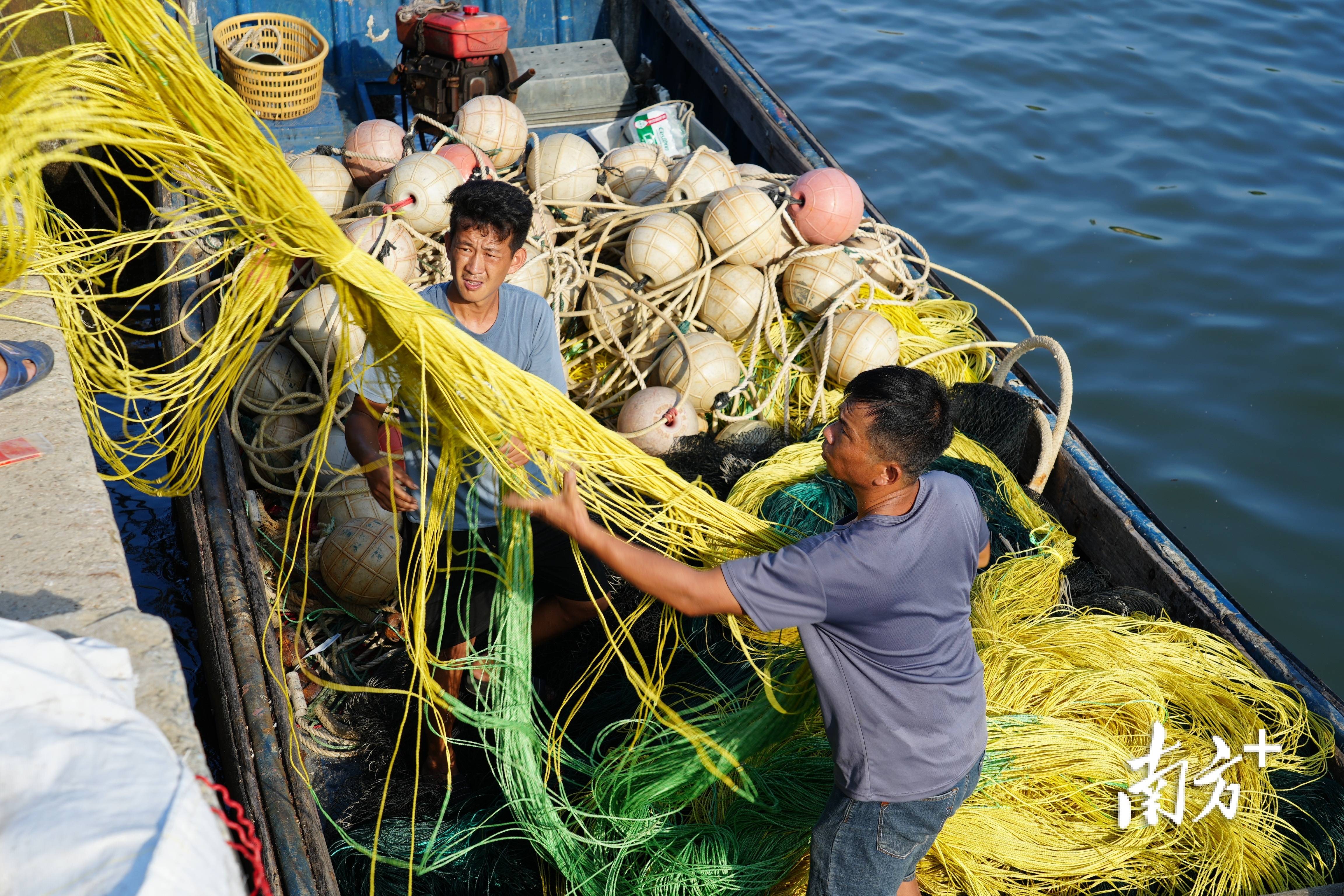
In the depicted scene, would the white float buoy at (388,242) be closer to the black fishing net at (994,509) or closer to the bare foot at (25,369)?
the bare foot at (25,369)

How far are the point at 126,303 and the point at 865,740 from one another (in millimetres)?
5026

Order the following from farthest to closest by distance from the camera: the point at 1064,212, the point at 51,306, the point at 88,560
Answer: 1. the point at 1064,212
2. the point at 51,306
3. the point at 88,560

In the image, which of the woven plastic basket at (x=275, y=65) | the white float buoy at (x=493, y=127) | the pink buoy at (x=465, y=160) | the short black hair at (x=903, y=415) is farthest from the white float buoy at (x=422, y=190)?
the short black hair at (x=903, y=415)

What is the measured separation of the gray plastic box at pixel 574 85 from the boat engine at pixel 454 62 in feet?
1.22

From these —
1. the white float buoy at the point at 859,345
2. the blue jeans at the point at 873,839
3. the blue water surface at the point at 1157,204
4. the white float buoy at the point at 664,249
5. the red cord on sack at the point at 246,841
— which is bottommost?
the blue water surface at the point at 1157,204

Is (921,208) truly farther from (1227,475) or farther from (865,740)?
(865,740)

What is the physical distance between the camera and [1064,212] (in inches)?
323

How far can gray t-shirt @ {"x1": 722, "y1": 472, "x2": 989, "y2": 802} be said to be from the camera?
6.52ft

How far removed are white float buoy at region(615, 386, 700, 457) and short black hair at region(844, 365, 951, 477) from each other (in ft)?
5.55

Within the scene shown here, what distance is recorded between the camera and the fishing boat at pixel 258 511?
262cm

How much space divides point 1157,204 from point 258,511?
743cm

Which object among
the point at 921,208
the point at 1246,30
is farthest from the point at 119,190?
the point at 1246,30

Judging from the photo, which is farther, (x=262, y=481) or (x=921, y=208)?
(x=921, y=208)

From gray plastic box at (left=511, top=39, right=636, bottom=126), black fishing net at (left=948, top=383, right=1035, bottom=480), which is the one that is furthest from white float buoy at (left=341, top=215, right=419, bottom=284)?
gray plastic box at (left=511, top=39, right=636, bottom=126)
